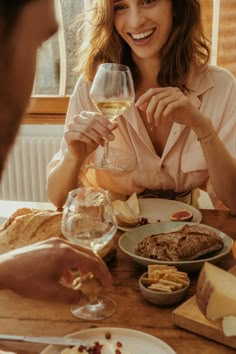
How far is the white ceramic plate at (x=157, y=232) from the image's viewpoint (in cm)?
126

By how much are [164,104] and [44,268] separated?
79cm

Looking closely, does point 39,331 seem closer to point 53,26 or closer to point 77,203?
→ point 77,203

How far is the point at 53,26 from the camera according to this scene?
479mm

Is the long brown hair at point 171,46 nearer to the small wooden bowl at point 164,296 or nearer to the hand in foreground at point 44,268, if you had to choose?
the small wooden bowl at point 164,296

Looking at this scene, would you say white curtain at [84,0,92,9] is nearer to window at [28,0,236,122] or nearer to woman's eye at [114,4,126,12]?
window at [28,0,236,122]

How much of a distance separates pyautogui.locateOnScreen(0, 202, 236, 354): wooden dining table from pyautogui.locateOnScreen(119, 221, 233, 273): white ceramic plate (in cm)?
4

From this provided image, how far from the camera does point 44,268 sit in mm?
998

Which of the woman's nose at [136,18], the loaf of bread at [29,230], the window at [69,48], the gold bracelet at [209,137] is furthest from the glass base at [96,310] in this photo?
the window at [69,48]

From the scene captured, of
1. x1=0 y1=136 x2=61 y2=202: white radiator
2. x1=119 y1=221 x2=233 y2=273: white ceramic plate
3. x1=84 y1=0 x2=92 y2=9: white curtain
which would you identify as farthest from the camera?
x1=0 y1=136 x2=61 y2=202: white radiator

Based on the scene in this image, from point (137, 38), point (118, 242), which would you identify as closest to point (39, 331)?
point (118, 242)

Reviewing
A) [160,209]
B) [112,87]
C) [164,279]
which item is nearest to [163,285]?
[164,279]

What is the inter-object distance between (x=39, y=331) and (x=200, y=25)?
1.43m

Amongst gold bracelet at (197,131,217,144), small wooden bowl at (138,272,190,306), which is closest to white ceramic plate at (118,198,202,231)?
gold bracelet at (197,131,217,144)

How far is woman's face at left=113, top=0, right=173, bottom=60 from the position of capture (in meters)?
1.92
